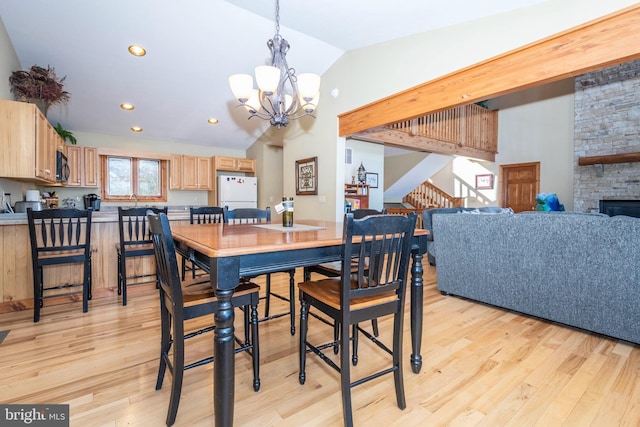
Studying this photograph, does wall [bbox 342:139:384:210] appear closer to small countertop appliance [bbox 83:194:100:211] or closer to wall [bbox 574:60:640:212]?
wall [bbox 574:60:640:212]

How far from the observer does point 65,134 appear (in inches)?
179

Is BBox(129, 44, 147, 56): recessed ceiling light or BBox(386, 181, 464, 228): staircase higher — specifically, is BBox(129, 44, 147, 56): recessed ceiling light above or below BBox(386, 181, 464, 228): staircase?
above

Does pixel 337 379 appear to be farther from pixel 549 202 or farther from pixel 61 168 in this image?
pixel 549 202

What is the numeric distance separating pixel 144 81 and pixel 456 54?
12.9 feet

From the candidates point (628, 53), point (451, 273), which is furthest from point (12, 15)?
point (628, 53)

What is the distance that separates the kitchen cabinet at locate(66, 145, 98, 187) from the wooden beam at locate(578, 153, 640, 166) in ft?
29.3

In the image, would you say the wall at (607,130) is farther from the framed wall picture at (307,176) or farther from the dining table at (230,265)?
the dining table at (230,265)

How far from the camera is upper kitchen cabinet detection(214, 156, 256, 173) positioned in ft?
20.1

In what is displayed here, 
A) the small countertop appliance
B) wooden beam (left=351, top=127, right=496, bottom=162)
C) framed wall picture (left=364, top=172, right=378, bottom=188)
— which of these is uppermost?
wooden beam (left=351, top=127, right=496, bottom=162)

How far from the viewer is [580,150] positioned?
613 cm

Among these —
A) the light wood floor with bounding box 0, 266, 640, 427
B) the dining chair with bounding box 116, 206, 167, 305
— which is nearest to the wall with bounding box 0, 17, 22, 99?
the dining chair with bounding box 116, 206, 167, 305

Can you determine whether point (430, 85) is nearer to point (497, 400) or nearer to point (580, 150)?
point (497, 400)

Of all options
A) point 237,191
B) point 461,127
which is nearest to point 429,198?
point 461,127

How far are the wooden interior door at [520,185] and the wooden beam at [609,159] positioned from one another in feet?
4.72
